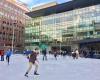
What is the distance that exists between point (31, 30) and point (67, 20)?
20.4m

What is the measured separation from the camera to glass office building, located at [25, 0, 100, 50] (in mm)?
73688

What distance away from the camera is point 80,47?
7862 cm

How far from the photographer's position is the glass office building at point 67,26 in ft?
242

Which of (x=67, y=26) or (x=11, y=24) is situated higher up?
(x=11, y=24)

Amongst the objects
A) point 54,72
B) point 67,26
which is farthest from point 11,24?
point 54,72

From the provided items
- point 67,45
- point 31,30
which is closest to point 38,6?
point 31,30

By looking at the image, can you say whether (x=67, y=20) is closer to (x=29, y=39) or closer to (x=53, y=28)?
(x=53, y=28)

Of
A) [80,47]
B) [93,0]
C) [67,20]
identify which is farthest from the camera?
[67,20]

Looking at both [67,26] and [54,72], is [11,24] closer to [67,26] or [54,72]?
[67,26]

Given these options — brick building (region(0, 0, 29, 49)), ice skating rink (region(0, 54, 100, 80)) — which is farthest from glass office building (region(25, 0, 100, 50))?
ice skating rink (region(0, 54, 100, 80))

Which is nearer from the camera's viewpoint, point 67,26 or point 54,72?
point 54,72

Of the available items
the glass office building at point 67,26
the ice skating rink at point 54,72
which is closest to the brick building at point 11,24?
the glass office building at point 67,26

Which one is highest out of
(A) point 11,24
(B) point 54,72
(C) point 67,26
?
(A) point 11,24

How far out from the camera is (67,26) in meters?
84.0
